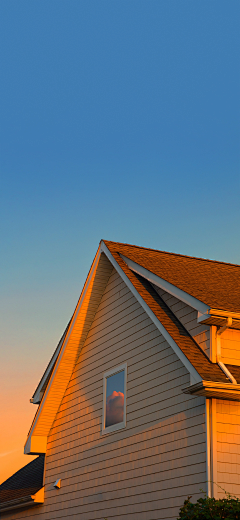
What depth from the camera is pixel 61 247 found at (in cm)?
2639

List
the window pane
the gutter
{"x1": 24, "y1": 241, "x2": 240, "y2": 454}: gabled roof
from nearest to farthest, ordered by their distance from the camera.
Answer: the gutter < {"x1": 24, "y1": 241, "x2": 240, "y2": 454}: gabled roof < the window pane

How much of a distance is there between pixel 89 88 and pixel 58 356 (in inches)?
767

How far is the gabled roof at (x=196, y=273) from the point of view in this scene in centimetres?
1143

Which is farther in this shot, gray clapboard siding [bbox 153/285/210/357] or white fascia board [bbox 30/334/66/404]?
white fascia board [bbox 30/334/66/404]

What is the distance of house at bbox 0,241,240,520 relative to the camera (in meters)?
10.3

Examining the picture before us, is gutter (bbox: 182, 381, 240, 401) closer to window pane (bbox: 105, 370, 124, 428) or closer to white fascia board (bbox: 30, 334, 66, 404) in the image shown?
window pane (bbox: 105, 370, 124, 428)

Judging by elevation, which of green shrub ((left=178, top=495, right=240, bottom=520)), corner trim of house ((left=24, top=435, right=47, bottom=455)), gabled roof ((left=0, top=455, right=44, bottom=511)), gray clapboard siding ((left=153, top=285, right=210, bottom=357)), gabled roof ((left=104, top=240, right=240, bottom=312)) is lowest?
green shrub ((left=178, top=495, right=240, bottom=520))

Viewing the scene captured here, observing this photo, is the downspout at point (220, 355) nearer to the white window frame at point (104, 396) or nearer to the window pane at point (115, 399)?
the white window frame at point (104, 396)

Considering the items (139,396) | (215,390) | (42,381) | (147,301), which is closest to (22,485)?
(42,381)

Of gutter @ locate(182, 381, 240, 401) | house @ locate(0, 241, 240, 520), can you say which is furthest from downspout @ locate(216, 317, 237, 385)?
gutter @ locate(182, 381, 240, 401)

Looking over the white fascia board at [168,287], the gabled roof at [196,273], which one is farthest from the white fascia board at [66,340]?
the white fascia board at [168,287]

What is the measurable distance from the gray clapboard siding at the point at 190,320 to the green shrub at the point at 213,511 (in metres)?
2.80

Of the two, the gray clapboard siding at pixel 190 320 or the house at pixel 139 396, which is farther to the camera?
the gray clapboard siding at pixel 190 320

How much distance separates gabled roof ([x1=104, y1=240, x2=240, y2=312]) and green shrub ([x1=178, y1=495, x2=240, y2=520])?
10.6 feet
